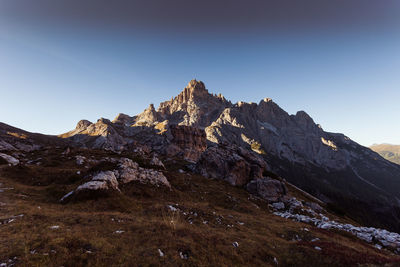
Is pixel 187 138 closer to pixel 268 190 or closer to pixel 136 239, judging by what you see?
pixel 268 190

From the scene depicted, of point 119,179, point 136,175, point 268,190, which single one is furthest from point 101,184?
point 268,190

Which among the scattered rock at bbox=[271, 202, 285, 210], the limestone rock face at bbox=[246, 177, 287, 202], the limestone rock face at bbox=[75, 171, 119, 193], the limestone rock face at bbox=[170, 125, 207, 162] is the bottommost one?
the scattered rock at bbox=[271, 202, 285, 210]

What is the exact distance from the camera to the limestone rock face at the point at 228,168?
61.4 m

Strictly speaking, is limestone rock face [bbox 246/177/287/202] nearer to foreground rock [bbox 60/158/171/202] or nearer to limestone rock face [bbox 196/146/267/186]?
limestone rock face [bbox 196/146/267/186]

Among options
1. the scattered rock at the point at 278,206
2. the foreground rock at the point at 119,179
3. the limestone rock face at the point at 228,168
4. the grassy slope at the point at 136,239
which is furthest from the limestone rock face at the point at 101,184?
the scattered rock at the point at 278,206

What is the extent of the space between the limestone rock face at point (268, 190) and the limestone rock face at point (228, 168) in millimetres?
7610

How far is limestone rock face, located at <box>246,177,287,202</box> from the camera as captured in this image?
49.2 metres

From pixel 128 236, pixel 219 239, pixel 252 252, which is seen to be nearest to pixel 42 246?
pixel 128 236

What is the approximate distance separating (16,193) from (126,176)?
15.6 m

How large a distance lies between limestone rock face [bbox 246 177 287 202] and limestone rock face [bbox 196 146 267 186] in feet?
25.0

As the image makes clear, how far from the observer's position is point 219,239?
16.6 m

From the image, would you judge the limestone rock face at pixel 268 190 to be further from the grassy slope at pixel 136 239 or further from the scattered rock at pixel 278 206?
the grassy slope at pixel 136 239

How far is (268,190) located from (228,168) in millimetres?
17101

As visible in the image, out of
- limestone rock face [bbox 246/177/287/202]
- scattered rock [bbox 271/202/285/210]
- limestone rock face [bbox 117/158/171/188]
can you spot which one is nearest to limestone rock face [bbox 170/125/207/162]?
limestone rock face [bbox 246/177/287/202]
